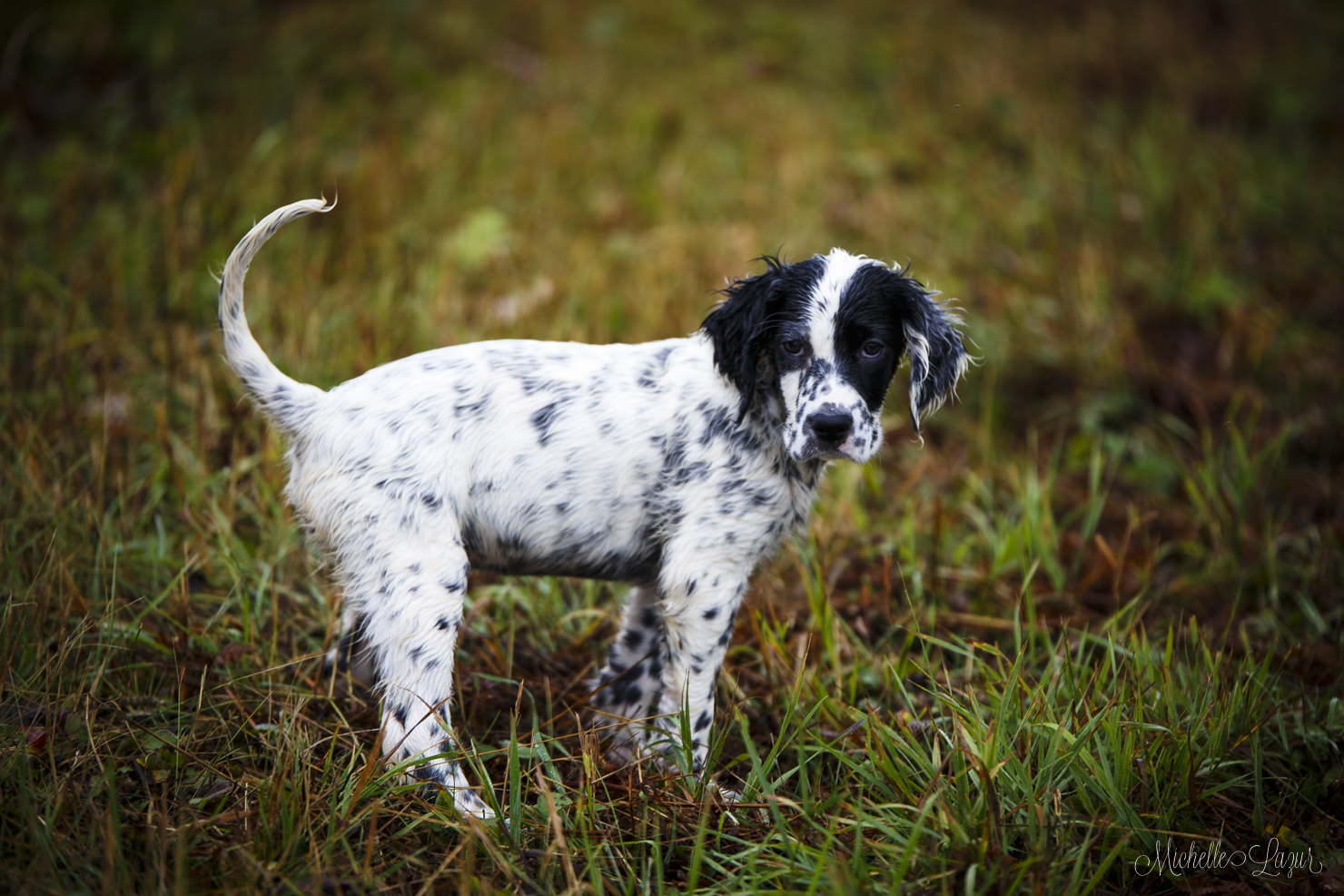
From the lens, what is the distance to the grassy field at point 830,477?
8.47 ft

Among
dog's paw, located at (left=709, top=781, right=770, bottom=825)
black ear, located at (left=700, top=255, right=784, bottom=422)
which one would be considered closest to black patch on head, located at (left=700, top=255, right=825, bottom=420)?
black ear, located at (left=700, top=255, right=784, bottom=422)

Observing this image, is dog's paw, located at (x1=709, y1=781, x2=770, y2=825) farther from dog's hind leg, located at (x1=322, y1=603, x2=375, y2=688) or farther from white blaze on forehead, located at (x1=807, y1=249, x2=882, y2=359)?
white blaze on forehead, located at (x1=807, y1=249, x2=882, y2=359)

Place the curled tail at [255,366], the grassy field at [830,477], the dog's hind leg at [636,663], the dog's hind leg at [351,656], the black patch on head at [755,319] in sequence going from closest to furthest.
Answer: the grassy field at [830,477] < the curled tail at [255,366] < the black patch on head at [755,319] < the dog's hind leg at [351,656] < the dog's hind leg at [636,663]

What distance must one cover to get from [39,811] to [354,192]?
462cm

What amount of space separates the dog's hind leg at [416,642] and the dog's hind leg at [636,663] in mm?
A: 705

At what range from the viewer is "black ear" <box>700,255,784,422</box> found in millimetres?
2941

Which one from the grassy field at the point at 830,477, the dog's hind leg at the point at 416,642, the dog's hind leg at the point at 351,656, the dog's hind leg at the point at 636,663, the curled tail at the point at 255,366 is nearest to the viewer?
the grassy field at the point at 830,477

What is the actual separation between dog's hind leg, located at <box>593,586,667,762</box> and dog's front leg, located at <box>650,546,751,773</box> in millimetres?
314

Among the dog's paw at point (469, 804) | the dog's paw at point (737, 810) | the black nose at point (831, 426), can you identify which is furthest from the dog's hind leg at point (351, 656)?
the black nose at point (831, 426)

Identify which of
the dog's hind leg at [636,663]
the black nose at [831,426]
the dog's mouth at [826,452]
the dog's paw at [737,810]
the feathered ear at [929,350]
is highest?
the feathered ear at [929,350]

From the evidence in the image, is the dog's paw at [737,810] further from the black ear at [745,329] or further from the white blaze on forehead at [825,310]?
the white blaze on forehead at [825,310]

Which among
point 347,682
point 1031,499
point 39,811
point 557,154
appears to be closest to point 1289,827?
point 1031,499

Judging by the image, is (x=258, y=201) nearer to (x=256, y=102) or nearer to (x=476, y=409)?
(x=256, y=102)

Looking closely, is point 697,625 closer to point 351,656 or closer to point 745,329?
point 745,329
